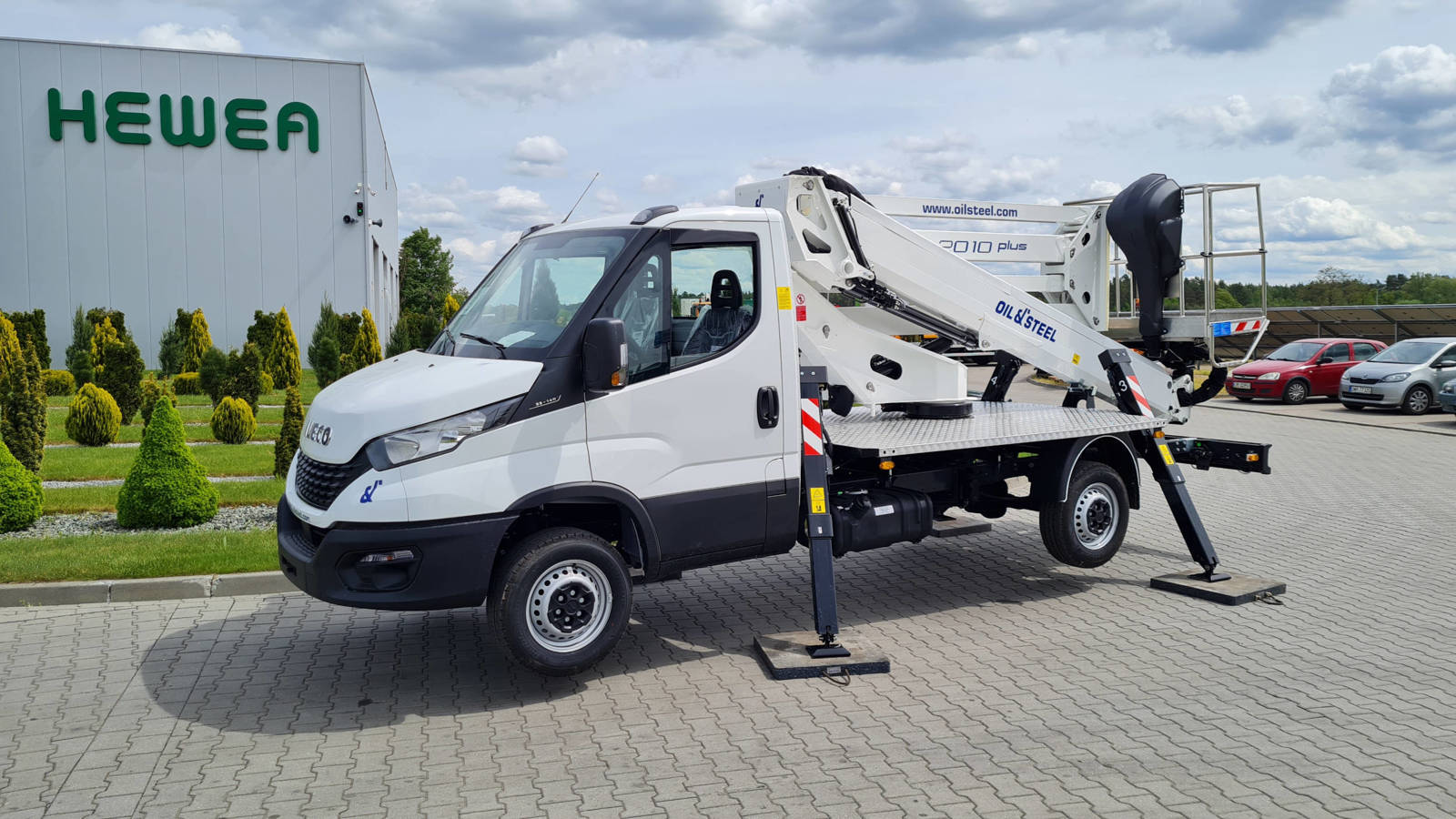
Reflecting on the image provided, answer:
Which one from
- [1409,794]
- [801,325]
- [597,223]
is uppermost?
[597,223]

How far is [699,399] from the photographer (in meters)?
6.07

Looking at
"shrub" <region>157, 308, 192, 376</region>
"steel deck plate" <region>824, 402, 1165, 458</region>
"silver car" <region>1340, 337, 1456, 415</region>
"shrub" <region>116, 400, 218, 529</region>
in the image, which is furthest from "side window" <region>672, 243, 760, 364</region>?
"shrub" <region>157, 308, 192, 376</region>

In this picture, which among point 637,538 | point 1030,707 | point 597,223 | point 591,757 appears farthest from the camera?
point 597,223

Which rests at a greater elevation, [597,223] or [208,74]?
[208,74]

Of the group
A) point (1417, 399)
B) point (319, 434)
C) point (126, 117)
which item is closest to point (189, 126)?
point (126, 117)

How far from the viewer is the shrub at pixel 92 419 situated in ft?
48.8

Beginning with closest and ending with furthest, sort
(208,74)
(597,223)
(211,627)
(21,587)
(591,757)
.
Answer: (591,757) < (597,223) < (211,627) < (21,587) < (208,74)

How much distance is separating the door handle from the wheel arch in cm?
91

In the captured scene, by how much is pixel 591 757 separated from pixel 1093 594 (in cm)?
452

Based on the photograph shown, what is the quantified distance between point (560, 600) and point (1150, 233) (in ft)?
18.1

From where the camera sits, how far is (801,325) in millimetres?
7383

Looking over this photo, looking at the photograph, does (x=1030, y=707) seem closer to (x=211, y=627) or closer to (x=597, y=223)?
(x=597, y=223)

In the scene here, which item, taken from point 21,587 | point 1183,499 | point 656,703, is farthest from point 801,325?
point 21,587

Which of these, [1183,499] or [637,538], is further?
[1183,499]
